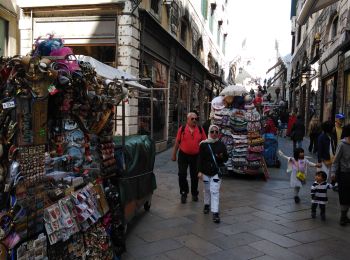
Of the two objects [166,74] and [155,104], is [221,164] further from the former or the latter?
[166,74]

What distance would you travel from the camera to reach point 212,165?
615 centimetres

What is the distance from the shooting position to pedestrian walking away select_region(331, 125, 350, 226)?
19.4 ft

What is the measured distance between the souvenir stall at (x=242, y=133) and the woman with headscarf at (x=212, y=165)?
337 centimetres

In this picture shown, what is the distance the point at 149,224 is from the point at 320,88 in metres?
14.7

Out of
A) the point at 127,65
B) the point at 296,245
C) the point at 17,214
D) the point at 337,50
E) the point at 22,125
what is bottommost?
the point at 296,245

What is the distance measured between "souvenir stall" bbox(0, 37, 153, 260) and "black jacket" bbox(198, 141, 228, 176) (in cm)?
172

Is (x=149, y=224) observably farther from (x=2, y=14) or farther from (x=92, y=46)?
(x=2, y=14)

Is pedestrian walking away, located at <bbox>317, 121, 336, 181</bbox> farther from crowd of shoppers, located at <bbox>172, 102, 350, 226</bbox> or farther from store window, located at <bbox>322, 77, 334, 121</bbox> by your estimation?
store window, located at <bbox>322, 77, 334, 121</bbox>

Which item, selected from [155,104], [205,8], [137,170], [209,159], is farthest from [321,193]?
[205,8]

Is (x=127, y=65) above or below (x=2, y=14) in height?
below

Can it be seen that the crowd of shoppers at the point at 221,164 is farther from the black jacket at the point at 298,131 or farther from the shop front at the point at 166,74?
the shop front at the point at 166,74

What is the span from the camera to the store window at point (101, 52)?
11.8m

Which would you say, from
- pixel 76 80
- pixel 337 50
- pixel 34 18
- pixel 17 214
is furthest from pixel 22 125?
pixel 337 50

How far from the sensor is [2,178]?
284cm
